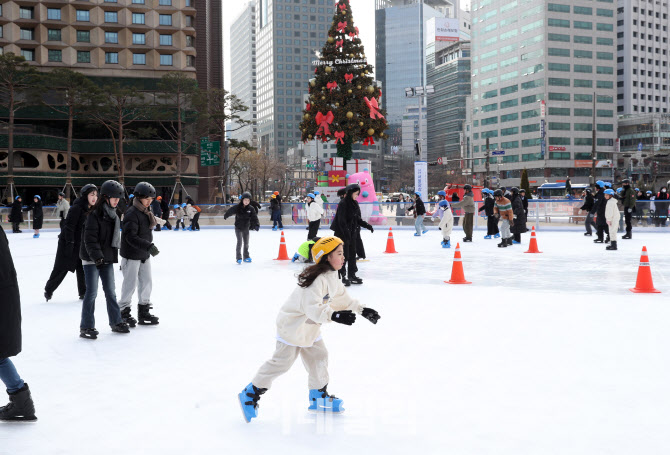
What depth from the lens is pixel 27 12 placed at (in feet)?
178

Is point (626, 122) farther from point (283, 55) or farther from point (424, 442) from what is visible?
point (424, 442)

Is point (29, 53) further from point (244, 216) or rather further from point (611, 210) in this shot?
point (611, 210)

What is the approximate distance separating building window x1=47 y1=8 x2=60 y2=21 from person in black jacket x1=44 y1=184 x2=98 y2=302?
5371 cm

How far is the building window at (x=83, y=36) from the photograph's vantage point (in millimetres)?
55438

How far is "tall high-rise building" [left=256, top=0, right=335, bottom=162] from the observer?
590ft

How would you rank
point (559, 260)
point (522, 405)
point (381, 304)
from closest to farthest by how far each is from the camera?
point (522, 405) < point (381, 304) < point (559, 260)

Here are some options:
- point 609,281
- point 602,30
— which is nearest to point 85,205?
point 609,281

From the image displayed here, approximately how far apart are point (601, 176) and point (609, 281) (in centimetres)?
9953

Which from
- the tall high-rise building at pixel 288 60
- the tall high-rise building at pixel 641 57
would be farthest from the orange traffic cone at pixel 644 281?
the tall high-rise building at pixel 288 60

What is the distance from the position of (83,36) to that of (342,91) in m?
37.6

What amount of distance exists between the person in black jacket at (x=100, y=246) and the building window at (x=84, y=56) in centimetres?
5468

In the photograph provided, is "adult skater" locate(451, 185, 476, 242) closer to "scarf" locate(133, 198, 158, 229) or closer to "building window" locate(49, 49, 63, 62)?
"scarf" locate(133, 198, 158, 229)

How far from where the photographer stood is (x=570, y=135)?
103750mm

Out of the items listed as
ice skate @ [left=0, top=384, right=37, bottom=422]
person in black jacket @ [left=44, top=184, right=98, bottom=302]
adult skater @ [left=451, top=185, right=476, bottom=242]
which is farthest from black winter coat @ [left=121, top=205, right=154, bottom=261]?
adult skater @ [left=451, top=185, right=476, bottom=242]
